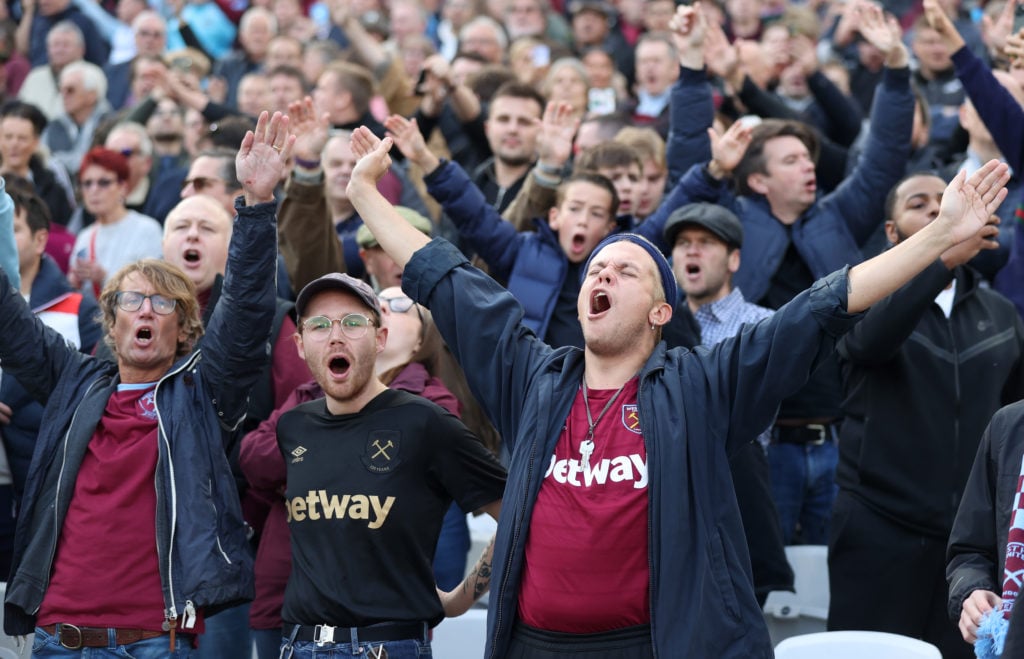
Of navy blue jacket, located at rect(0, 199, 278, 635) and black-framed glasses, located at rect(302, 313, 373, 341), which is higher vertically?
black-framed glasses, located at rect(302, 313, 373, 341)

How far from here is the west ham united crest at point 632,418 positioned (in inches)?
154

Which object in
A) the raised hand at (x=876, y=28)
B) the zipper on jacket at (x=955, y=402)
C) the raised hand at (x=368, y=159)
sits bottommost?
the zipper on jacket at (x=955, y=402)

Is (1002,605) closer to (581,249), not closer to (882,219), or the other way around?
(581,249)

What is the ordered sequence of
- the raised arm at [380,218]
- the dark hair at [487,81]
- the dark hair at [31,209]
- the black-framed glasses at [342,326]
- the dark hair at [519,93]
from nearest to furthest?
1. the raised arm at [380,218]
2. the black-framed glasses at [342,326]
3. the dark hair at [31,209]
4. the dark hair at [519,93]
5. the dark hair at [487,81]

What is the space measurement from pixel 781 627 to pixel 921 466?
89 cm

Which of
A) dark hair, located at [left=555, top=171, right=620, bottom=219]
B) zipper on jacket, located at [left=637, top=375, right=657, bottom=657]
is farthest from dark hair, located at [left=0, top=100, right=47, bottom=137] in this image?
zipper on jacket, located at [left=637, top=375, right=657, bottom=657]

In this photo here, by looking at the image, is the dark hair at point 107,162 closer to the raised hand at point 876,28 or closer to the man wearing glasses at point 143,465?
the man wearing glasses at point 143,465

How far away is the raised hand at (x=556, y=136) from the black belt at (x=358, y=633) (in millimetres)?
2861

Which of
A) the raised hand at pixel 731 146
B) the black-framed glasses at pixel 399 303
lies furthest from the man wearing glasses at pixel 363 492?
the raised hand at pixel 731 146

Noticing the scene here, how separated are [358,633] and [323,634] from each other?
0.36ft

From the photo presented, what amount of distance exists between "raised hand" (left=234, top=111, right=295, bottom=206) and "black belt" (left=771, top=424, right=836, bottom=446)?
2643mm

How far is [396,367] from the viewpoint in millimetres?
5324

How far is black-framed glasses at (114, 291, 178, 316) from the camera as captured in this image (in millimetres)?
4793

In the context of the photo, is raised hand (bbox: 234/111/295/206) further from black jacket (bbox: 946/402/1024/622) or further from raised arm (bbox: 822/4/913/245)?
raised arm (bbox: 822/4/913/245)
